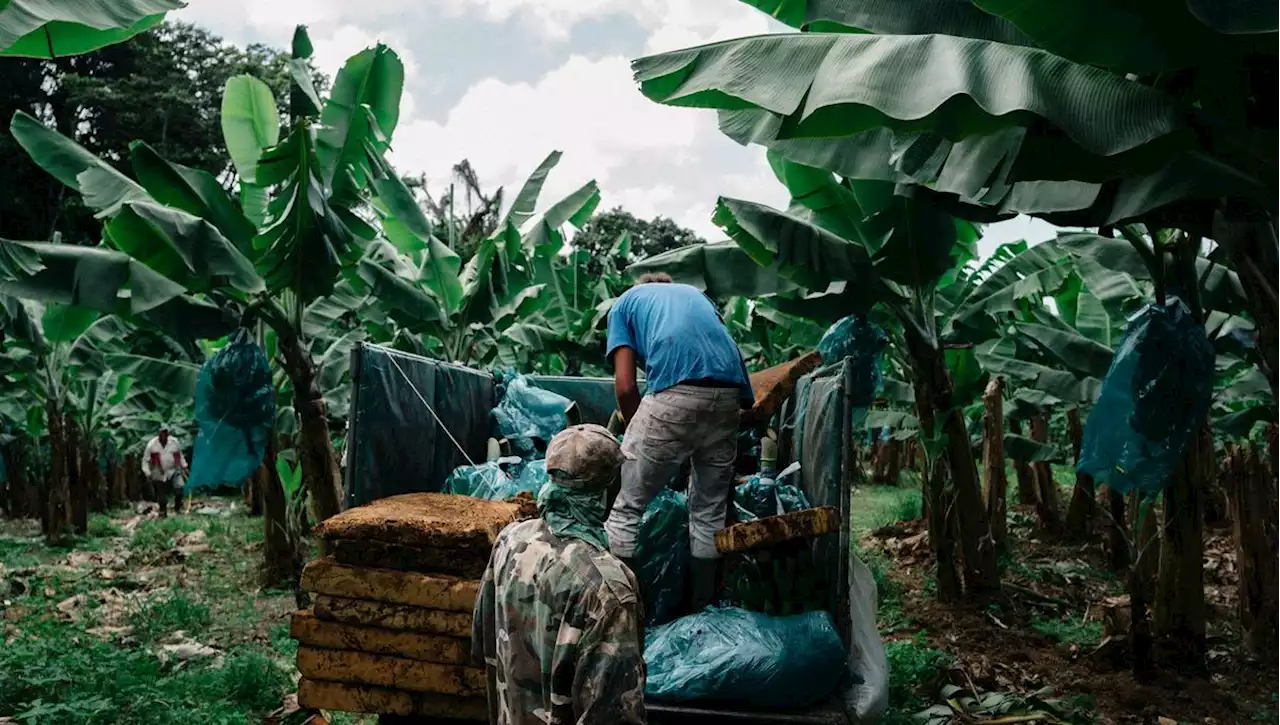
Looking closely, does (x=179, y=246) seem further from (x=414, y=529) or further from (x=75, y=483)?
(x=75, y=483)

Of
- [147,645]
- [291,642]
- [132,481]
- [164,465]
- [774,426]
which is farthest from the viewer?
[132,481]

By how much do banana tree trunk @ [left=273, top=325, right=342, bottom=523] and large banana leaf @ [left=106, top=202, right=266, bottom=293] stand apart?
1.00 metres

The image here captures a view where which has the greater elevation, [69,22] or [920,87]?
[69,22]

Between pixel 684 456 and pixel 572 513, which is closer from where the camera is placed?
pixel 572 513

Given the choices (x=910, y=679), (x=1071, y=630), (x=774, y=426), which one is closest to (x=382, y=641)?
(x=910, y=679)

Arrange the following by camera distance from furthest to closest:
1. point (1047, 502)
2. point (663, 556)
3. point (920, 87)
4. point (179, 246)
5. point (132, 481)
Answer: point (132, 481), point (1047, 502), point (179, 246), point (663, 556), point (920, 87)

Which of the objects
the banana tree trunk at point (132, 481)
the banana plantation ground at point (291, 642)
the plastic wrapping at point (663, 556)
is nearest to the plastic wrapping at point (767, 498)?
the plastic wrapping at point (663, 556)

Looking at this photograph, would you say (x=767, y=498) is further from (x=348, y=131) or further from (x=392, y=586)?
(x=348, y=131)

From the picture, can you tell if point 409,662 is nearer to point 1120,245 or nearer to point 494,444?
point 494,444

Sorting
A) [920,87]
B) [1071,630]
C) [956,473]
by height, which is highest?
[920,87]

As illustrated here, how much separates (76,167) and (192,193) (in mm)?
1108

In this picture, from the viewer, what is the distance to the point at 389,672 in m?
3.82

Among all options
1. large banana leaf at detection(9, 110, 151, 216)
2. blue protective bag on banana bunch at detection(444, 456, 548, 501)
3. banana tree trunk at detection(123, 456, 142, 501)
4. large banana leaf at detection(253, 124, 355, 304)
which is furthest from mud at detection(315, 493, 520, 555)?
banana tree trunk at detection(123, 456, 142, 501)

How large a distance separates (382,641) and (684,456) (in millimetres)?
1612
